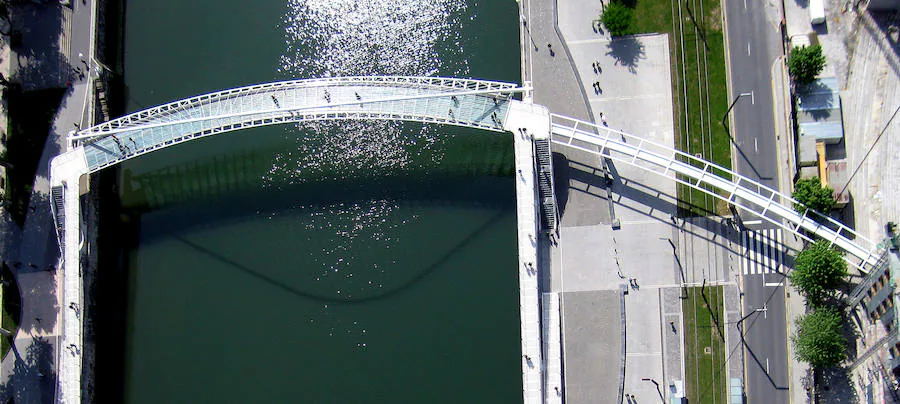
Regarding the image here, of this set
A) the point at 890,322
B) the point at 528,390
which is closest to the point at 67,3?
the point at 528,390

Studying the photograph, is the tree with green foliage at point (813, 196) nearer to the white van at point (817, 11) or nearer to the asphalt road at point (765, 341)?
the asphalt road at point (765, 341)

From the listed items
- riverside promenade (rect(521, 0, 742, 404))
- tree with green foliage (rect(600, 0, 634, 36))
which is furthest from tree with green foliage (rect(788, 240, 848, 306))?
tree with green foliage (rect(600, 0, 634, 36))

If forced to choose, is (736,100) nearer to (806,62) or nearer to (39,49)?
(806,62)

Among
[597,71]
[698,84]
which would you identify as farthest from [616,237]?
[698,84]

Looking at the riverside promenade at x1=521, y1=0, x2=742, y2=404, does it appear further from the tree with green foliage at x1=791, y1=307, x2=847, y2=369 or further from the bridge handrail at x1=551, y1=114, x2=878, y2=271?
the tree with green foliage at x1=791, y1=307, x2=847, y2=369

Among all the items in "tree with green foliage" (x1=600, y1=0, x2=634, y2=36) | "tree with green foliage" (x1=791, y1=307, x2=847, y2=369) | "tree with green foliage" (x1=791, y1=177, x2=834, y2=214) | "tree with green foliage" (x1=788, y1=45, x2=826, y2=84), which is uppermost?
"tree with green foliage" (x1=600, y1=0, x2=634, y2=36)

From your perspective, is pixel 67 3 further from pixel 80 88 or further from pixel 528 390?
pixel 528 390
